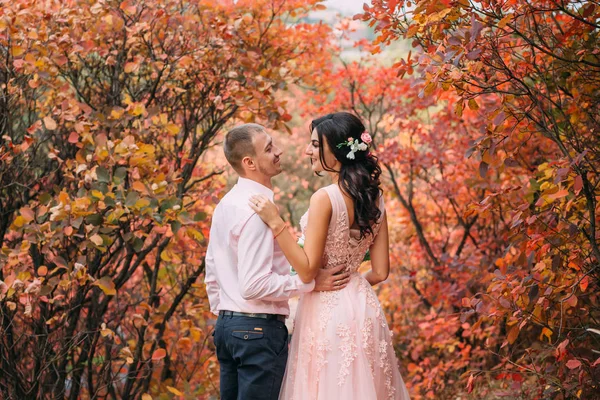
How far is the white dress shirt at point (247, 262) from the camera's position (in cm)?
306

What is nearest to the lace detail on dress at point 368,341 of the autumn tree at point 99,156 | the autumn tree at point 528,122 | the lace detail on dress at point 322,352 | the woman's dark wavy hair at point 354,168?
the lace detail on dress at point 322,352

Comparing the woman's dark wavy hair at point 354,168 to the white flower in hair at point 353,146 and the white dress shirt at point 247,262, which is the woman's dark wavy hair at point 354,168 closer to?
the white flower in hair at point 353,146

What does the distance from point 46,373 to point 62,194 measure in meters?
1.64

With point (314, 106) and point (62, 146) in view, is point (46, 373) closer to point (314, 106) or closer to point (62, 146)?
point (62, 146)

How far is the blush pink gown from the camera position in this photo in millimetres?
3201

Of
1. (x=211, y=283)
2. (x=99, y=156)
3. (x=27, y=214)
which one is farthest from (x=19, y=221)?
(x=211, y=283)

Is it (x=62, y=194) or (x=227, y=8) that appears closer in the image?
(x=62, y=194)

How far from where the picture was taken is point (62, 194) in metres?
3.89

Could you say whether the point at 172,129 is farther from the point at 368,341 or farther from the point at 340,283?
the point at 368,341

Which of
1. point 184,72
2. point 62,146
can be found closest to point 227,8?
point 184,72

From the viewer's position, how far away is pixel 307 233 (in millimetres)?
3193

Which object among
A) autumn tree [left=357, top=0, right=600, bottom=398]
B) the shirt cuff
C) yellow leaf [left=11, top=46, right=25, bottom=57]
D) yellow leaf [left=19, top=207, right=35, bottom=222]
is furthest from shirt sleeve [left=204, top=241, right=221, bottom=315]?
yellow leaf [left=11, top=46, right=25, bottom=57]

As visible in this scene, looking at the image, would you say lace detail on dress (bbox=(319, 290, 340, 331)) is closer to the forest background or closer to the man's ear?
the man's ear

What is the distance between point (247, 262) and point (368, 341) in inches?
27.0
